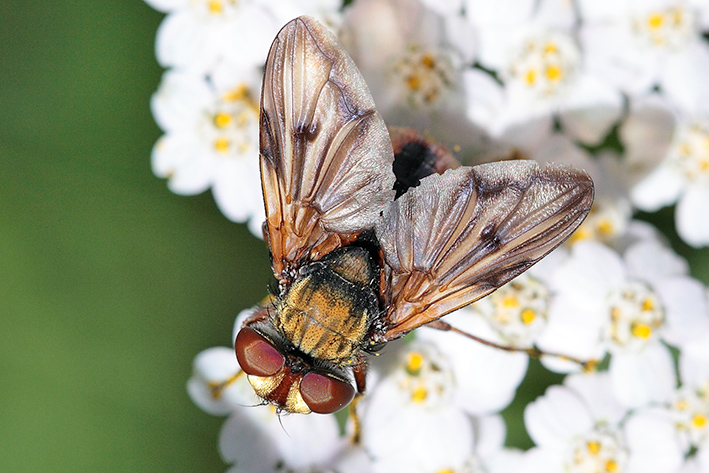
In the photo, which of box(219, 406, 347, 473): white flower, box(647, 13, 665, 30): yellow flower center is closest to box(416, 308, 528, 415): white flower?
box(219, 406, 347, 473): white flower

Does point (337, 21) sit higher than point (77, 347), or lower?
higher

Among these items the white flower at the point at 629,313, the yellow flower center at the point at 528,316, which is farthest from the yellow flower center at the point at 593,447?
the yellow flower center at the point at 528,316

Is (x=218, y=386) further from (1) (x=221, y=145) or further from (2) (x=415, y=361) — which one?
(1) (x=221, y=145)

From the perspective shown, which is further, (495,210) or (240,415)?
(240,415)

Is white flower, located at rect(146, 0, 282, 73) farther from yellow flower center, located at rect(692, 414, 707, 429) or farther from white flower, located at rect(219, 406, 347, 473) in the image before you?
yellow flower center, located at rect(692, 414, 707, 429)

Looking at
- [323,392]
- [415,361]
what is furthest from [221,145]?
[323,392]

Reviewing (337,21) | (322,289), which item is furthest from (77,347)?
(337,21)

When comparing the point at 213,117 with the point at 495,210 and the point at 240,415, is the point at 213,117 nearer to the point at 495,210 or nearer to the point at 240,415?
the point at 240,415
